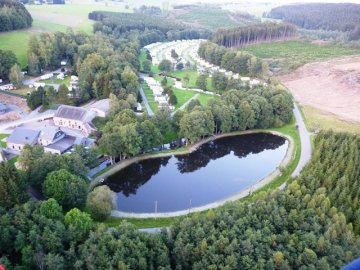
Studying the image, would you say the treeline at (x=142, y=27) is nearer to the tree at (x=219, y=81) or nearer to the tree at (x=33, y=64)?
the tree at (x=33, y=64)

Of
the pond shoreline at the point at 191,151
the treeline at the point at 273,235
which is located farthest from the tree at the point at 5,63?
the treeline at the point at 273,235

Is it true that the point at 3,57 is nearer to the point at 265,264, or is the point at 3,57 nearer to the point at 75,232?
the point at 75,232

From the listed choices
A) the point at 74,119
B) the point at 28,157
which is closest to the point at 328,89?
the point at 74,119

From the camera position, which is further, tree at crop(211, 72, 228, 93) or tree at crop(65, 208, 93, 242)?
tree at crop(211, 72, 228, 93)

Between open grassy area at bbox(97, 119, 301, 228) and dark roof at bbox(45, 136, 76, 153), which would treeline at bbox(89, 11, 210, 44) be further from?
open grassy area at bbox(97, 119, 301, 228)

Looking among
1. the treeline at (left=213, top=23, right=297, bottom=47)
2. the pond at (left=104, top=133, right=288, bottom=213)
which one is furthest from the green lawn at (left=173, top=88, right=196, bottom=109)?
the treeline at (left=213, top=23, right=297, bottom=47)

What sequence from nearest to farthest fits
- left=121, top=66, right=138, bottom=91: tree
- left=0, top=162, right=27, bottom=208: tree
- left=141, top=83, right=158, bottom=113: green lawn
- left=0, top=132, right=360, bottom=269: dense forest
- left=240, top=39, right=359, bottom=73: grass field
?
left=0, top=132, right=360, bottom=269: dense forest → left=0, top=162, right=27, bottom=208: tree → left=141, top=83, right=158, bottom=113: green lawn → left=121, top=66, right=138, bottom=91: tree → left=240, top=39, right=359, bottom=73: grass field

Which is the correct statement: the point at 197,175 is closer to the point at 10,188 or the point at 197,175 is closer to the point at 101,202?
the point at 101,202
